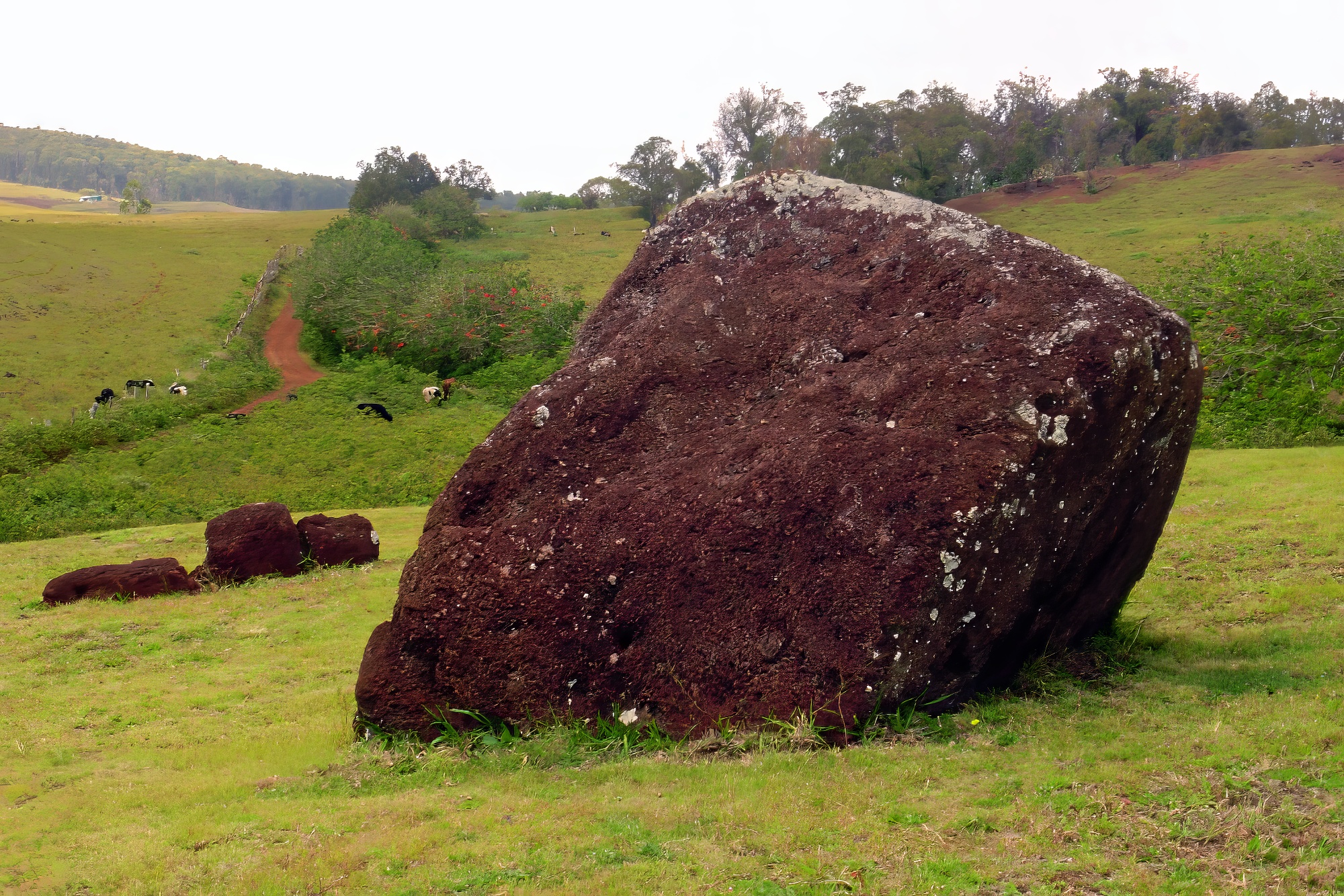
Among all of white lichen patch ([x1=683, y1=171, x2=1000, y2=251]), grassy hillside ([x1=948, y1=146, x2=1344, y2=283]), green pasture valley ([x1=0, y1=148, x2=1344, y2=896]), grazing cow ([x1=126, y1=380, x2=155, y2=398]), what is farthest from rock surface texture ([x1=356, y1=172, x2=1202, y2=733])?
grassy hillside ([x1=948, y1=146, x2=1344, y2=283])

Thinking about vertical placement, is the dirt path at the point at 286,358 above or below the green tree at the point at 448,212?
below

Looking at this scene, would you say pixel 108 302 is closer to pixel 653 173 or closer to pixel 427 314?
pixel 427 314

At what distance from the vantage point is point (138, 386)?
31.8 meters

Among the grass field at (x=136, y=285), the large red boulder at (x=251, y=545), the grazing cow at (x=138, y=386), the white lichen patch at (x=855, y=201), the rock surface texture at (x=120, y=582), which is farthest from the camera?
the grass field at (x=136, y=285)

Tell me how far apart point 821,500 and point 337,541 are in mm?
10590

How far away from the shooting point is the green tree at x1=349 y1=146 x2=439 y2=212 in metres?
76.4

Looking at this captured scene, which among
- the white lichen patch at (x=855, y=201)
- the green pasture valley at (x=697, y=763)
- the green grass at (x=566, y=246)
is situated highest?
the green grass at (x=566, y=246)

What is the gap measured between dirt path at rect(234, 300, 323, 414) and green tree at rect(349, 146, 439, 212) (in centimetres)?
2969

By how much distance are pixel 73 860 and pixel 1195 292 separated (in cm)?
2958

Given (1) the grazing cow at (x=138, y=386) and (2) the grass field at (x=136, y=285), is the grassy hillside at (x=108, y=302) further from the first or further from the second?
(1) the grazing cow at (x=138, y=386)

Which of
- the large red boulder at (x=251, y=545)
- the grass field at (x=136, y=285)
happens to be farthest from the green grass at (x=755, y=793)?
the grass field at (x=136, y=285)

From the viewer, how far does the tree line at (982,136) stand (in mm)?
67812

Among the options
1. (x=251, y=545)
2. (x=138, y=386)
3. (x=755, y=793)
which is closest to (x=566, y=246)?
(x=138, y=386)

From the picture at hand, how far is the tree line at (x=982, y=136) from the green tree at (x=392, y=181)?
20053mm
